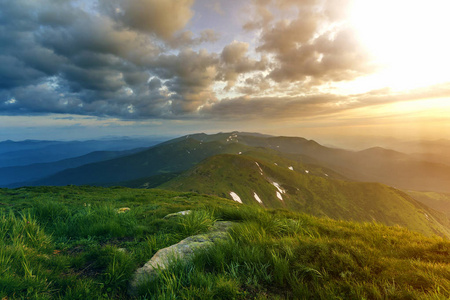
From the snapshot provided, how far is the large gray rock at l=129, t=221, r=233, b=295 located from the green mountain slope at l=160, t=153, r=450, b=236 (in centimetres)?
12501

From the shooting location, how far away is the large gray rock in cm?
375

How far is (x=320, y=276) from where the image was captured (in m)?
3.47

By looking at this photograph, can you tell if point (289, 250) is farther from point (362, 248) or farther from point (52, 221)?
point (52, 221)

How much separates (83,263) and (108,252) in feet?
1.98

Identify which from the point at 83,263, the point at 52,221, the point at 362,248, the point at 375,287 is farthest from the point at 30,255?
the point at 362,248

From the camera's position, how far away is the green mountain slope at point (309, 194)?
147 metres

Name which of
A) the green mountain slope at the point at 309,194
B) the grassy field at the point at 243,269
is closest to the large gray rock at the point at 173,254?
the grassy field at the point at 243,269

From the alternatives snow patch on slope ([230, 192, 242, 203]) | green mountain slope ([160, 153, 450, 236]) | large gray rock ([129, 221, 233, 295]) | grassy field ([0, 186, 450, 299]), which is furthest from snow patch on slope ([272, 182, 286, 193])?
large gray rock ([129, 221, 233, 295])

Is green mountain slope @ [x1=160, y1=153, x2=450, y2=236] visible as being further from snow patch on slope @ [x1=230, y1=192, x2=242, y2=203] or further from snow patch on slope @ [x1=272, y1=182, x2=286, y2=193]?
snow patch on slope @ [x1=230, y1=192, x2=242, y2=203]

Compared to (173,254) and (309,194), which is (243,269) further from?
(309,194)

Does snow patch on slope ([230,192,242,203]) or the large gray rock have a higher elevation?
the large gray rock

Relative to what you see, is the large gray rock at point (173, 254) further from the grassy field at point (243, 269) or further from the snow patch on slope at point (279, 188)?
the snow patch on slope at point (279, 188)

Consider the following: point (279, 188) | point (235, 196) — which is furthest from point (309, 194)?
point (235, 196)

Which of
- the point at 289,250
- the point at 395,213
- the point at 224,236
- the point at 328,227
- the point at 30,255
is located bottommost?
the point at 395,213
